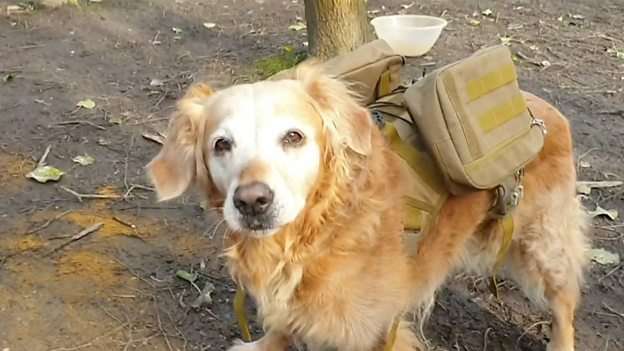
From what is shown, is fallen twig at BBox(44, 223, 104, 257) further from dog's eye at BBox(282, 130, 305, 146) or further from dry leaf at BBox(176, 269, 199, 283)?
dog's eye at BBox(282, 130, 305, 146)

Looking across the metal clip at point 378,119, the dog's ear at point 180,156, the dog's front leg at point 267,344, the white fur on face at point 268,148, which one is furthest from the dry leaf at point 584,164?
the dog's ear at point 180,156

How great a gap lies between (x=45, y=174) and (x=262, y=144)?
7.61 ft

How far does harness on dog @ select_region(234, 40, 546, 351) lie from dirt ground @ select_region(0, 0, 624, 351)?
676mm

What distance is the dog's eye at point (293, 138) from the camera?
90.2 inches

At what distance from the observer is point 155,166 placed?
2463 millimetres

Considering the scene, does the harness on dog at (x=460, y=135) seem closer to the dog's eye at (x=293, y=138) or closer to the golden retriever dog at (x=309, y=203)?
the golden retriever dog at (x=309, y=203)

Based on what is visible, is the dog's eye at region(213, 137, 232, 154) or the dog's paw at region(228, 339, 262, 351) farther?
the dog's paw at region(228, 339, 262, 351)

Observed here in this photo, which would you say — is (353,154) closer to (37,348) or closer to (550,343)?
(550,343)

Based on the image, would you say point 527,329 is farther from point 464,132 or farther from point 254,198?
point 254,198

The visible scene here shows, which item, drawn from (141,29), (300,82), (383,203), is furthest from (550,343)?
(141,29)

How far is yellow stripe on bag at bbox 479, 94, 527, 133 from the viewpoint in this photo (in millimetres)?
2590

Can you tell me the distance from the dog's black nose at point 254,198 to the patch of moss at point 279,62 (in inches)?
137

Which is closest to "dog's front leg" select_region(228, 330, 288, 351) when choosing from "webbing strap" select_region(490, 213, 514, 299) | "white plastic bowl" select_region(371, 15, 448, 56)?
"webbing strap" select_region(490, 213, 514, 299)

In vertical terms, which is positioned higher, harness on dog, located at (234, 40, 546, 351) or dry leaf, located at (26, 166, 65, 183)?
harness on dog, located at (234, 40, 546, 351)
